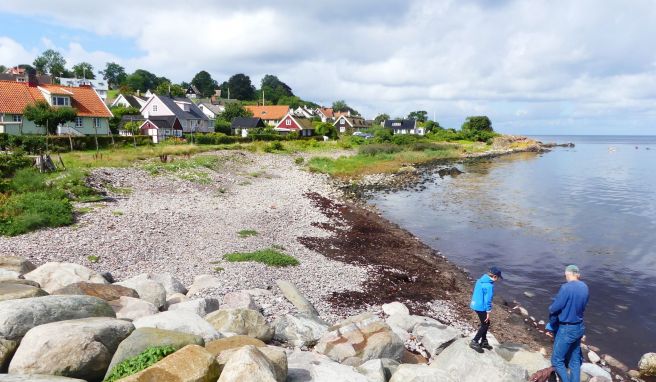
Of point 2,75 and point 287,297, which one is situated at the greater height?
point 2,75

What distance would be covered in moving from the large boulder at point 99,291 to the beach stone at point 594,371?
12051 mm

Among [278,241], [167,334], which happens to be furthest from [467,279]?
[167,334]

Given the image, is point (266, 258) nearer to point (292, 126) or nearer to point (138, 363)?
point (138, 363)

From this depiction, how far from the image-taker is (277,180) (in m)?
44.1

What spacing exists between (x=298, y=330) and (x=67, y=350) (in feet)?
18.0

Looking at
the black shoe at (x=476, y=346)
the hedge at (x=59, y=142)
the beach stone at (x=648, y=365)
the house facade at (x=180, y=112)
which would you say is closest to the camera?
the black shoe at (x=476, y=346)

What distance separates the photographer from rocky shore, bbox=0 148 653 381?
8117 millimetres

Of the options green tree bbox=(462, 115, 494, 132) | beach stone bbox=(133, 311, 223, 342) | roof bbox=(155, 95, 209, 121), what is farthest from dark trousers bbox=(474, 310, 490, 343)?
green tree bbox=(462, 115, 494, 132)

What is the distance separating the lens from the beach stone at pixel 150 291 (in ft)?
39.6

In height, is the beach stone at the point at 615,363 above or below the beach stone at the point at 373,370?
below

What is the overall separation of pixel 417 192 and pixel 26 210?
3488 centimetres

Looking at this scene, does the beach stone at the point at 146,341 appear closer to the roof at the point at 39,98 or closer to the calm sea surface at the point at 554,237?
the calm sea surface at the point at 554,237

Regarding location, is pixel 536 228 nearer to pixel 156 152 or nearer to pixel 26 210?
pixel 26 210

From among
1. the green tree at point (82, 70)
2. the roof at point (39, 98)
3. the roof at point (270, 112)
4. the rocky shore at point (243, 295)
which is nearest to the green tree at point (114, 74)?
the green tree at point (82, 70)
